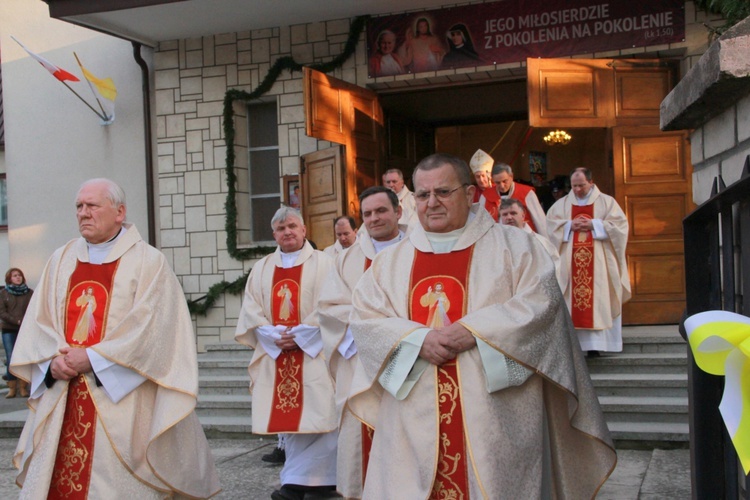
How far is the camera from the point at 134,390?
447cm

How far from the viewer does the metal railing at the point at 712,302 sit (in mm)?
2217

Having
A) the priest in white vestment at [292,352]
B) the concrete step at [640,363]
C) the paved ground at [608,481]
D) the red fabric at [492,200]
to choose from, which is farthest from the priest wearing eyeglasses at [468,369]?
the red fabric at [492,200]

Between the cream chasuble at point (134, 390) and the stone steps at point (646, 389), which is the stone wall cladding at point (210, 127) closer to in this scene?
the stone steps at point (646, 389)

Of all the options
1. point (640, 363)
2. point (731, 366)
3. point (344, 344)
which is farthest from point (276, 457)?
point (731, 366)

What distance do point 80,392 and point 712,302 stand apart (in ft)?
10.2

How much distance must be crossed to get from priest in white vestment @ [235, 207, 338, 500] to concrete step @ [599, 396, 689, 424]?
2.50 m

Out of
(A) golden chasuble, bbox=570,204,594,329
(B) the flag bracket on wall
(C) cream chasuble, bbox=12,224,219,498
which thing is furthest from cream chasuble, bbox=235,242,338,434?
(B) the flag bracket on wall

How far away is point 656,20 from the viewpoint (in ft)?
31.0

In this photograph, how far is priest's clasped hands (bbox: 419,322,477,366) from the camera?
11.6ft

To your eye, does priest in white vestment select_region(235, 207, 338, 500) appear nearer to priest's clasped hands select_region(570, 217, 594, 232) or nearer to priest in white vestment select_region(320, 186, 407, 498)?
priest in white vestment select_region(320, 186, 407, 498)

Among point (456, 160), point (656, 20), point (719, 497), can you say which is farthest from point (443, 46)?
point (719, 497)

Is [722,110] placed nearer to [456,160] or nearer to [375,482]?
[456,160]

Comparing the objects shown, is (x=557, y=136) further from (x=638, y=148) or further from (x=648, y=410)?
(x=648, y=410)

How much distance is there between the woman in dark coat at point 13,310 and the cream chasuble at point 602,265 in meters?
6.59
